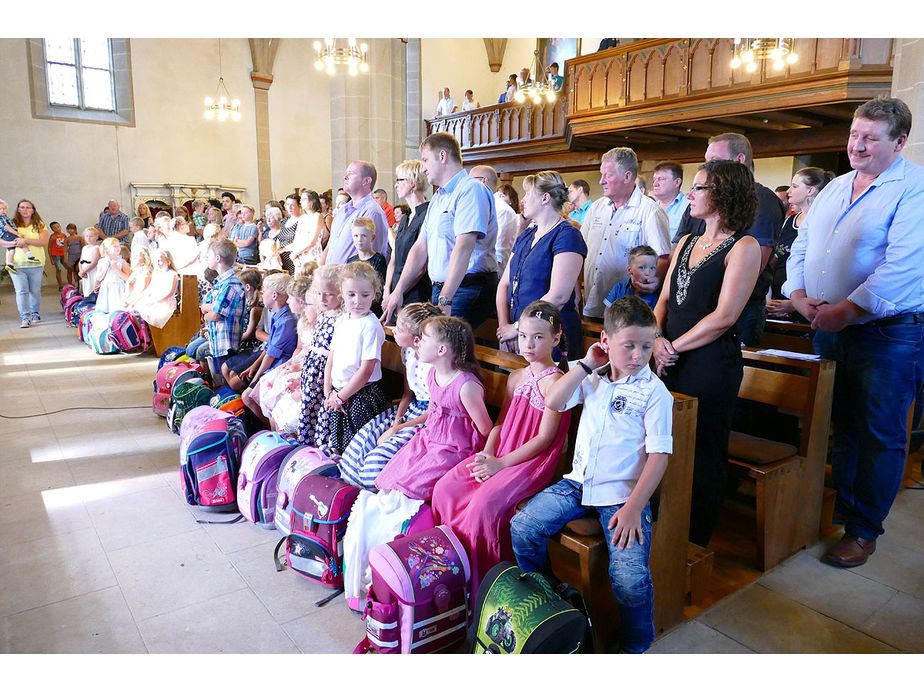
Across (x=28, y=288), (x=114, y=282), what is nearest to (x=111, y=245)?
(x=114, y=282)

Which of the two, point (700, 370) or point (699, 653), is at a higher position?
point (700, 370)

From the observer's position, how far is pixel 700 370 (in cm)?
244

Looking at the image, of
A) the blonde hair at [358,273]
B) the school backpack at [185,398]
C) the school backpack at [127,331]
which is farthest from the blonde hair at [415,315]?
the school backpack at [127,331]

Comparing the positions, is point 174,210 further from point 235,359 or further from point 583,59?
point 235,359

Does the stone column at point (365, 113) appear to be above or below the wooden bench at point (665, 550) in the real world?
above

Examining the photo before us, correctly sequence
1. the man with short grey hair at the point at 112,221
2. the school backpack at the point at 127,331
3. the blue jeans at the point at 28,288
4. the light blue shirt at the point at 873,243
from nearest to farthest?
1. the light blue shirt at the point at 873,243
2. the school backpack at the point at 127,331
3. the blue jeans at the point at 28,288
4. the man with short grey hair at the point at 112,221

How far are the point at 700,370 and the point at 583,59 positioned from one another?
8199mm

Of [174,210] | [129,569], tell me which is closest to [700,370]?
[129,569]

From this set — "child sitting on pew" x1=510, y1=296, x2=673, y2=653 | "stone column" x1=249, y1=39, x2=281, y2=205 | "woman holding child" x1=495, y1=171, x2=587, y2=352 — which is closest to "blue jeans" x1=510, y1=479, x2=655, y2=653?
"child sitting on pew" x1=510, y1=296, x2=673, y2=653

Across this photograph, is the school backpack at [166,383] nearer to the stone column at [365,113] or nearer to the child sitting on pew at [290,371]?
the child sitting on pew at [290,371]

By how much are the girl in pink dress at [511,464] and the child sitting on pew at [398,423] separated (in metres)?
0.43

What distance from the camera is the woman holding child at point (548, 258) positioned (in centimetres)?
286

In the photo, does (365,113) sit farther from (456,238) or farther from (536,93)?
(456,238)
